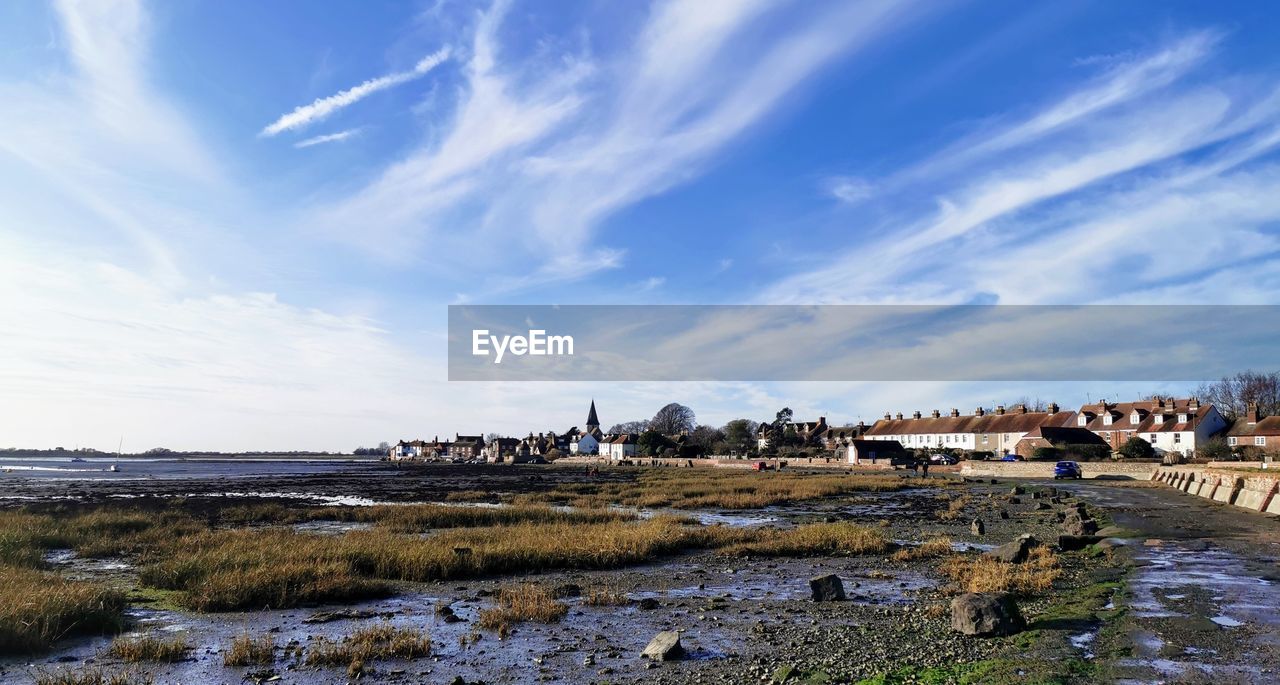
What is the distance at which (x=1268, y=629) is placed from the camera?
13.2 m

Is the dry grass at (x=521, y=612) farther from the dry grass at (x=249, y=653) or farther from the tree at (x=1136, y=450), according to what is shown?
the tree at (x=1136, y=450)

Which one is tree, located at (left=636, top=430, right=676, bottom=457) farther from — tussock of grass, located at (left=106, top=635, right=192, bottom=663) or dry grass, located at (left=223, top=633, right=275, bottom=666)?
tussock of grass, located at (left=106, top=635, right=192, bottom=663)

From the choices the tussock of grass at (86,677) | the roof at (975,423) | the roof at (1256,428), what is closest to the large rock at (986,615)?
the tussock of grass at (86,677)

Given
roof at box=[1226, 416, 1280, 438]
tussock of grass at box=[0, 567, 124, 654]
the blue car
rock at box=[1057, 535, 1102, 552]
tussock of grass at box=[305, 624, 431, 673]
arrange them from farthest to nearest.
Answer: roof at box=[1226, 416, 1280, 438] → the blue car → rock at box=[1057, 535, 1102, 552] → tussock of grass at box=[0, 567, 124, 654] → tussock of grass at box=[305, 624, 431, 673]

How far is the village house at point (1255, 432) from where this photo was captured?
8031 centimetres

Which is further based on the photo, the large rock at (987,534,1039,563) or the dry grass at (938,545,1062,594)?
the large rock at (987,534,1039,563)

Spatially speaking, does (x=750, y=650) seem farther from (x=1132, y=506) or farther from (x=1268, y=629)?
(x=1132, y=506)

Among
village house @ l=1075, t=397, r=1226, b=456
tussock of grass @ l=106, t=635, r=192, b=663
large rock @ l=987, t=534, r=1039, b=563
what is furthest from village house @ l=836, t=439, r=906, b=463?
tussock of grass @ l=106, t=635, r=192, b=663

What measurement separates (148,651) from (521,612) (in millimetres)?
6580

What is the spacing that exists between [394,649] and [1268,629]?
15.3 meters

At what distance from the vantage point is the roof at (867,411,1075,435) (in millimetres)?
107312

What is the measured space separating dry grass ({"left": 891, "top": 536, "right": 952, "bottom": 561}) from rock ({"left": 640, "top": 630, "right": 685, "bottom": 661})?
42.3 feet

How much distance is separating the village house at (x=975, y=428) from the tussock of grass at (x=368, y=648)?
344 ft

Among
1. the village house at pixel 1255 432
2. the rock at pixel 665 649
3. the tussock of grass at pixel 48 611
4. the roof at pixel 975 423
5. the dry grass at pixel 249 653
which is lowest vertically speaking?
the rock at pixel 665 649
